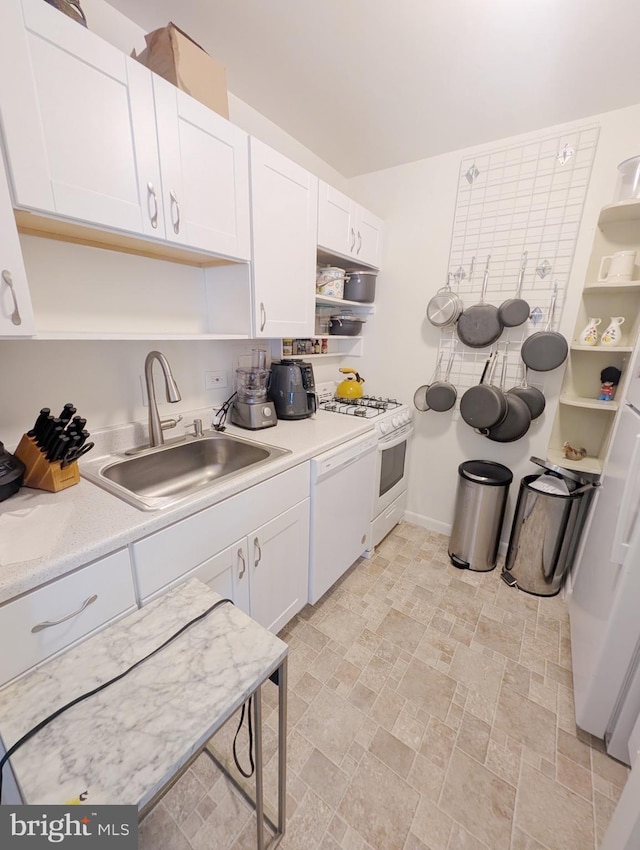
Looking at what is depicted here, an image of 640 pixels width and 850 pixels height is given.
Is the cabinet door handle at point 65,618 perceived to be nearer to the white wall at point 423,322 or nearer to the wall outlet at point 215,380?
the wall outlet at point 215,380

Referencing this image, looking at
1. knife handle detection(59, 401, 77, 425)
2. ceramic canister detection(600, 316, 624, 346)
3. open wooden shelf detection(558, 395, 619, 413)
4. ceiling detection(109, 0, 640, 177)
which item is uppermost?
ceiling detection(109, 0, 640, 177)

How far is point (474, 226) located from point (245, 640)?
240cm

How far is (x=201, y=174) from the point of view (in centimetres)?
121

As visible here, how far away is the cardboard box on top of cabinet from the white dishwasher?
142cm

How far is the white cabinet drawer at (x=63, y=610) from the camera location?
2.39ft

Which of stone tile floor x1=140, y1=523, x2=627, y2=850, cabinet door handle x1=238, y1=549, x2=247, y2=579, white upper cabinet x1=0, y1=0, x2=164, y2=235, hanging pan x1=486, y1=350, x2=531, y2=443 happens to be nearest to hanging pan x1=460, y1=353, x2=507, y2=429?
hanging pan x1=486, y1=350, x2=531, y2=443

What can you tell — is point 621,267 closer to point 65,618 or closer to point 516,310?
point 516,310

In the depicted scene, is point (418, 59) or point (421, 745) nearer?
point (421, 745)

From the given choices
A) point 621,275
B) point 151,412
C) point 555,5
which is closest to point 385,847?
point 151,412

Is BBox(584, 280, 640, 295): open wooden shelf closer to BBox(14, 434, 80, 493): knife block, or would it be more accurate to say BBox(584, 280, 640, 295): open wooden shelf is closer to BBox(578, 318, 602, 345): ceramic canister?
BBox(578, 318, 602, 345): ceramic canister

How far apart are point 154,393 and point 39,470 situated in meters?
0.49

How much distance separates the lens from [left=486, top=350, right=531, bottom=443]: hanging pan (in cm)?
197

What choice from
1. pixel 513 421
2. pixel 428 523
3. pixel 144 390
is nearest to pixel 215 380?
pixel 144 390

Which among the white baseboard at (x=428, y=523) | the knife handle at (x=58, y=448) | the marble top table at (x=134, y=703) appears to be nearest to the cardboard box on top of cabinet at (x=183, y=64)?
the knife handle at (x=58, y=448)
